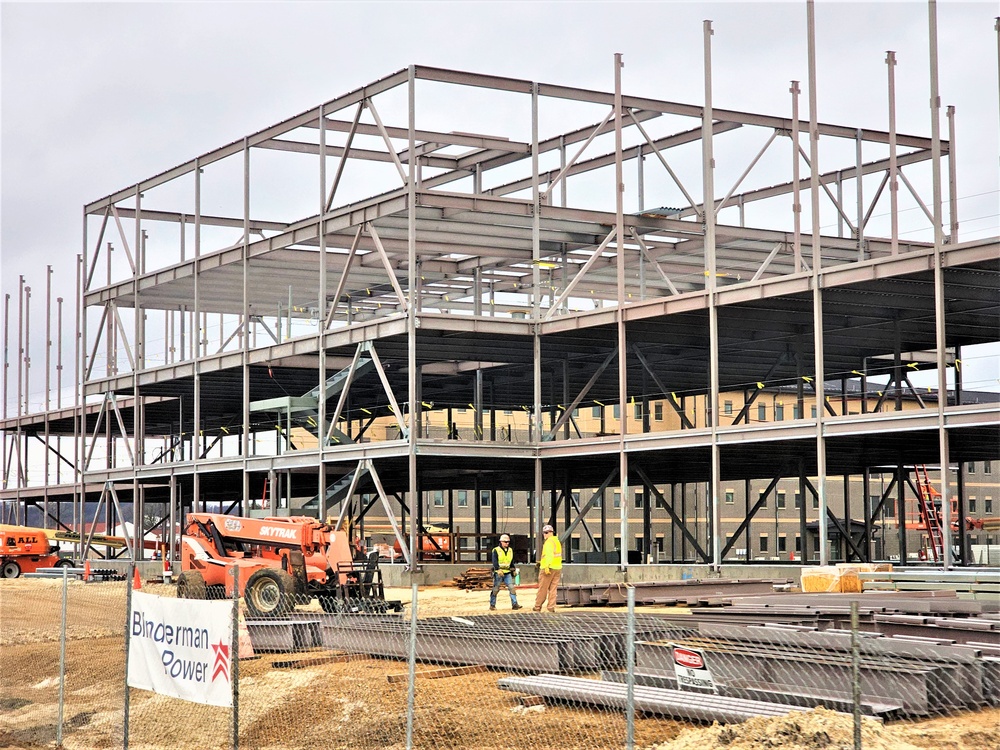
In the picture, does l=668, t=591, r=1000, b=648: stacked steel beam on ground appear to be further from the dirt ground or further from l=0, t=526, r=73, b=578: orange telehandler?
l=0, t=526, r=73, b=578: orange telehandler

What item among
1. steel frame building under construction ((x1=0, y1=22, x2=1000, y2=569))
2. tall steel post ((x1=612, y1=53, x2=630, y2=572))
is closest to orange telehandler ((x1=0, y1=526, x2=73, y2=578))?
steel frame building under construction ((x1=0, y1=22, x2=1000, y2=569))

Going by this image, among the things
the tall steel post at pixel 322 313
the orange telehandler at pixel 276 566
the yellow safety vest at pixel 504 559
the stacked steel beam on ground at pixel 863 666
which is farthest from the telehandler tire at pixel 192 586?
the stacked steel beam on ground at pixel 863 666

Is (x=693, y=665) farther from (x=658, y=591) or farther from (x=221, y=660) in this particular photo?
(x=658, y=591)

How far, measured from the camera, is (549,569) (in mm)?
25188

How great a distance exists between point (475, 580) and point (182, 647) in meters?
23.0

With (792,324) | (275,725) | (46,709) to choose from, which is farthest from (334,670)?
(792,324)

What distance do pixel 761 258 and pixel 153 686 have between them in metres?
36.0

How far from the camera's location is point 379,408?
57.3 m

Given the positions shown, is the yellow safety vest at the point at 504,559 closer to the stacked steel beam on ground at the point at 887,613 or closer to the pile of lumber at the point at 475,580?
the stacked steel beam on ground at the point at 887,613

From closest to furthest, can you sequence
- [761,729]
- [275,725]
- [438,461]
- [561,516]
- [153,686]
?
1. [761,729]
2. [153,686]
3. [275,725]
4. [438,461]
5. [561,516]

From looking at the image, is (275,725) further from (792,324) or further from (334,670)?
(792,324)

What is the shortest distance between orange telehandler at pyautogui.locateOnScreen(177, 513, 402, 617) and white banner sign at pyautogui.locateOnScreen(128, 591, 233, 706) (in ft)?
33.4

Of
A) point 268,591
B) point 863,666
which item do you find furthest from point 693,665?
point 268,591

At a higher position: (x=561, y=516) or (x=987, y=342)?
(x=987, y=342)
